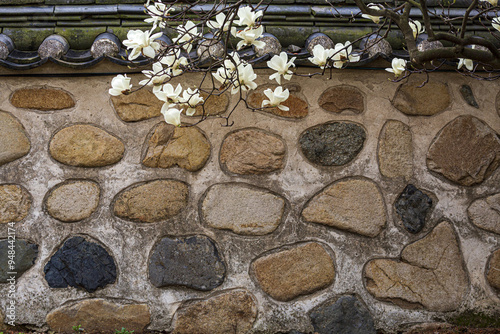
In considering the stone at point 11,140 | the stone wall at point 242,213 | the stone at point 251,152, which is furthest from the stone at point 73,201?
the stone at point 251,152

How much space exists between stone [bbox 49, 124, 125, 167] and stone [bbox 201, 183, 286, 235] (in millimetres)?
546

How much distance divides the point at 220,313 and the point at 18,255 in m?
1.05

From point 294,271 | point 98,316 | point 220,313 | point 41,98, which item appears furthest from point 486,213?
point 41,98

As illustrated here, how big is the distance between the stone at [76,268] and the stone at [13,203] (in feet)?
0.88

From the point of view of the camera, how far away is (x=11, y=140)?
223cm

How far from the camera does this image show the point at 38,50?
2123 millimetres

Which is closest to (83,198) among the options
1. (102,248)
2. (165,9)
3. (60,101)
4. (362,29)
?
(102,248)

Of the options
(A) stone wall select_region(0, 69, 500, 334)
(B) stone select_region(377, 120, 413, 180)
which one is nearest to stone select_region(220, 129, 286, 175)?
(A) stone wall select_region(0, 69, 500, 334)

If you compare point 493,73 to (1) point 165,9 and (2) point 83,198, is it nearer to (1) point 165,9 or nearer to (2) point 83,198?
(1) point 165,9

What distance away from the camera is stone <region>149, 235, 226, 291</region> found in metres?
2.23

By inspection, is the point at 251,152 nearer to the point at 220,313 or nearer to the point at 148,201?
the point at 148,201

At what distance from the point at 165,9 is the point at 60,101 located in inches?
33.5

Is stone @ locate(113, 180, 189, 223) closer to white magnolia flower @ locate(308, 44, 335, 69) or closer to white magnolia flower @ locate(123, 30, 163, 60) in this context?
white magnolia flower @ locate(123, 30, 163, 60)

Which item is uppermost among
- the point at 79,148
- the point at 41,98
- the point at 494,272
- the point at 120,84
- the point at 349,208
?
the point at 120,84
